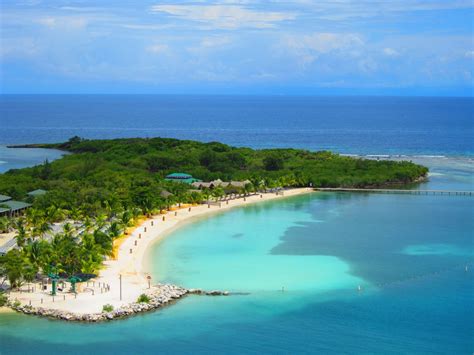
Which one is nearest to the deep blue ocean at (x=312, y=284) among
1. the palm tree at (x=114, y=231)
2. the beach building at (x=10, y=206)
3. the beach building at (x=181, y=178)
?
the palm tree at (x=114, y=231)

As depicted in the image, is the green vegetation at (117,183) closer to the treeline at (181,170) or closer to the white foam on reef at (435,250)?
the treeline at (181,170)

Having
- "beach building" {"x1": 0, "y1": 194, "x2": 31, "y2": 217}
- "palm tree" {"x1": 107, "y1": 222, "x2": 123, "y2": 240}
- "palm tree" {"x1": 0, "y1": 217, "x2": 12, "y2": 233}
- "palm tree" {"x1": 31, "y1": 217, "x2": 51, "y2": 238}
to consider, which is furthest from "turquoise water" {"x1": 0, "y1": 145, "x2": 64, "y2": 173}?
"palm tree" {"x1": 107, "y1": 222, "x2": 123, "y2": 240}

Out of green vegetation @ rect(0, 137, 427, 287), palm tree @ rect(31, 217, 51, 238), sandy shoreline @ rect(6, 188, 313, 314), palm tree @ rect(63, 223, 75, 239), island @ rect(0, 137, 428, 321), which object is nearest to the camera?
sandy shoreline @ rect(6, 188, 313, 314)

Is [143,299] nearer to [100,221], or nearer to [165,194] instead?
[100,221]

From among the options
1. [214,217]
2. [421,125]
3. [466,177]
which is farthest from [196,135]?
[214,217]

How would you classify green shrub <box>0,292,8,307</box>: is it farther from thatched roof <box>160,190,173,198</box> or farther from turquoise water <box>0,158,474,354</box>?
thatched roof <box>160,190,173,198</box>

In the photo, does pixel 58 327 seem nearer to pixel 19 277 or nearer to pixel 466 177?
pixel 19 277
